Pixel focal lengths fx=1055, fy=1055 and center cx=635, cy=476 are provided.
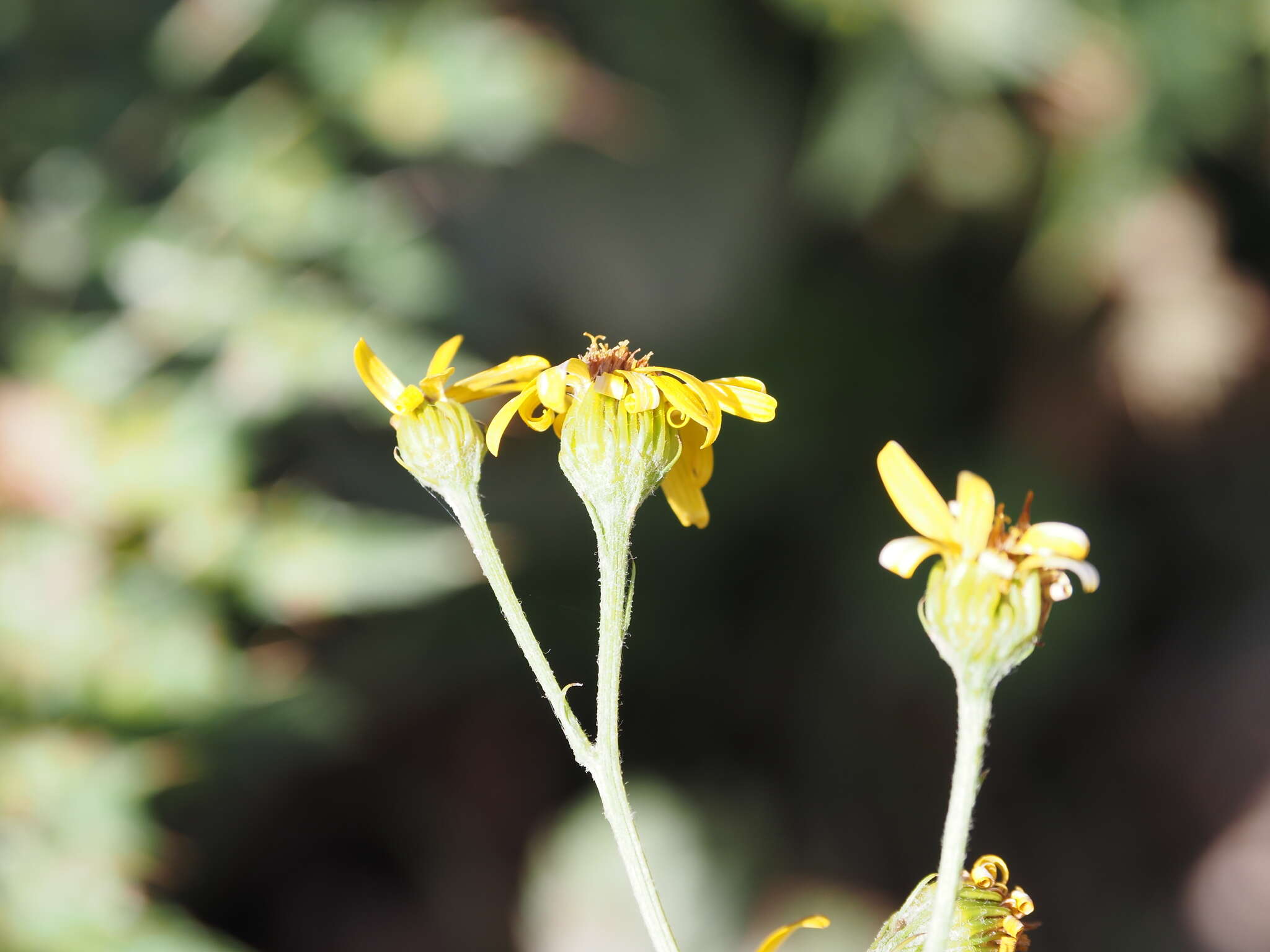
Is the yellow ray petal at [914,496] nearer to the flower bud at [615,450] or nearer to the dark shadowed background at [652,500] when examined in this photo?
the flower bud at [615,450]

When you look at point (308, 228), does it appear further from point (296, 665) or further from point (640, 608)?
point (640, 608)

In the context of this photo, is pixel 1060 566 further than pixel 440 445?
No

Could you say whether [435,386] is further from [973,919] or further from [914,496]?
[973,919]

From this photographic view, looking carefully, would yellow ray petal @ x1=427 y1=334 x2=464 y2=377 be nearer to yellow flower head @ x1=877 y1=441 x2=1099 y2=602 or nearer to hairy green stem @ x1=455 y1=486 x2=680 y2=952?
hairy green stem @ x1=455 y1=486 x2=680 y2=952

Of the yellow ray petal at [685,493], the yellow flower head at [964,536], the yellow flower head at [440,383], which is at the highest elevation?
the yellow flower head at [440,383]

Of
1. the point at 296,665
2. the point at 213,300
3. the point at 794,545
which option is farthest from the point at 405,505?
the point at 794,545

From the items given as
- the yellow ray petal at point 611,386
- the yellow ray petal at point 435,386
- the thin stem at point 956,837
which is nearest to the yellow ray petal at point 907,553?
the thin stem at point 956,837

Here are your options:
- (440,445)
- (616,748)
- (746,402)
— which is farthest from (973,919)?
(440,445)
